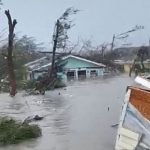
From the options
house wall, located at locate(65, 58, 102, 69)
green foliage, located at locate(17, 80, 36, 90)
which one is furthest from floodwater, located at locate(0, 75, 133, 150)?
house wall, located at locate(65, 58, 102, 69)

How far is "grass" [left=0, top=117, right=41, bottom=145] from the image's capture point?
596 inches

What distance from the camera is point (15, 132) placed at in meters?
15.5

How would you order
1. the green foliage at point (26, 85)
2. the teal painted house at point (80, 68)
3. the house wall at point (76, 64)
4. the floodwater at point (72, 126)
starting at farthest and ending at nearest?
the teal painted house at point (80, 68) → the house wall at point (76, 64) → the green foliage at point (26, 85) → the floodwater at point (72, 126)

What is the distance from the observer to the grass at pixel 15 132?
49.6 ft

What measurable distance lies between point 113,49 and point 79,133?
67078 millimetres

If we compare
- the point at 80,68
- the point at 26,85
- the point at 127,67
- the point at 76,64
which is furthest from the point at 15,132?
the point at 127,67

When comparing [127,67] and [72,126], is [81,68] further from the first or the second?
[72,126]

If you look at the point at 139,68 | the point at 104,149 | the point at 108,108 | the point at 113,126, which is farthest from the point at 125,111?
the point at 139,68

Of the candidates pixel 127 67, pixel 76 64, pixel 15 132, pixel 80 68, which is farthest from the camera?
pixel 127 67

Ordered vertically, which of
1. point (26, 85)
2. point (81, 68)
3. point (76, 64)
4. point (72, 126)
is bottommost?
point (81, 68)

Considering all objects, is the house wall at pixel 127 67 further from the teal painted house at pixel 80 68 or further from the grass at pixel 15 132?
the grass at pixel 15 132

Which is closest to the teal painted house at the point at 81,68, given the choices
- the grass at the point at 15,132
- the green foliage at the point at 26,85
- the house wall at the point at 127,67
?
the house wall at the point at 127,67

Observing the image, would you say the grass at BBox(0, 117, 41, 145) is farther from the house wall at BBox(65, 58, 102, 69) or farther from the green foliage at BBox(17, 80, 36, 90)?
the house wall at BBox(65, 58, 102, 69)

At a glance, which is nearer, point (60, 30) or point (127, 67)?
point (60, 30)
